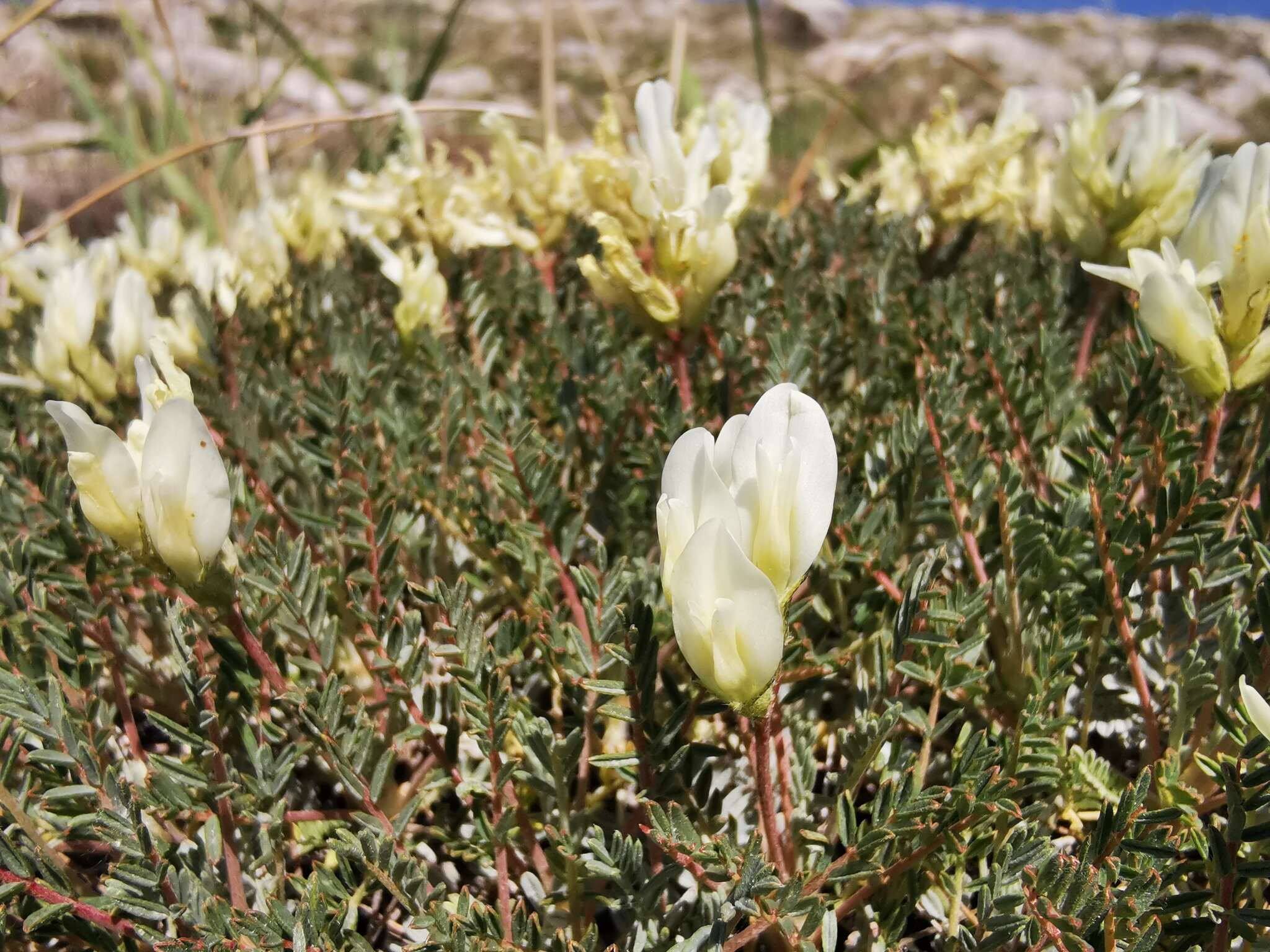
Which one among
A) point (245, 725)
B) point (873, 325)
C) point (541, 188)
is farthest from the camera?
point (541, 188)

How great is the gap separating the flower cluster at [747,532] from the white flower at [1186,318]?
21.3 inches

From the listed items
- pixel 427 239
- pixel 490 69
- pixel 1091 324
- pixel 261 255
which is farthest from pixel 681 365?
pixel 490 69

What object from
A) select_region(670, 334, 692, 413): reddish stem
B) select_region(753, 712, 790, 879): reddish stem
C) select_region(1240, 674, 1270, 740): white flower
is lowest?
select_region(753, 712, 790, 879): reddish stem

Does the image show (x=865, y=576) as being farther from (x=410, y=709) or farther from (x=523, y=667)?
(x=410, y=709)

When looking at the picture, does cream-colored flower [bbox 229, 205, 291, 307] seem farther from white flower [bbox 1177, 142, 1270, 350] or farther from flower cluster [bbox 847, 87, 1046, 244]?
white flower [bbox 1177, 142, 1270, 350]

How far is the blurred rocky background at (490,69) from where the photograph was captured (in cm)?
344

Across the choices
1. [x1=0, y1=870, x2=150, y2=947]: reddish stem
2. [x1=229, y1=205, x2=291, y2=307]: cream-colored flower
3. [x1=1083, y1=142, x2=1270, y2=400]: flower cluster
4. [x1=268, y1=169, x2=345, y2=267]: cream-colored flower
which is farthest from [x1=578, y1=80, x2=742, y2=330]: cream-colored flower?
[x1=268, y1=169, x2=345, y2=267]: cream-colored flower

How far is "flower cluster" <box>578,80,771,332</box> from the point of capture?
50.5 inches

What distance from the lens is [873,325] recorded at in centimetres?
170

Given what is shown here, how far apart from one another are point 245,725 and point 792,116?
4219 mm

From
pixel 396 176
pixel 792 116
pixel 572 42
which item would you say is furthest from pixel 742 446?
pixel 572 42

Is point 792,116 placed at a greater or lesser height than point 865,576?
greater

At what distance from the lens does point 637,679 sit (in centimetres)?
94

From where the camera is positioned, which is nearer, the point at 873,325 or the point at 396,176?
Answer: the point at 873,325
